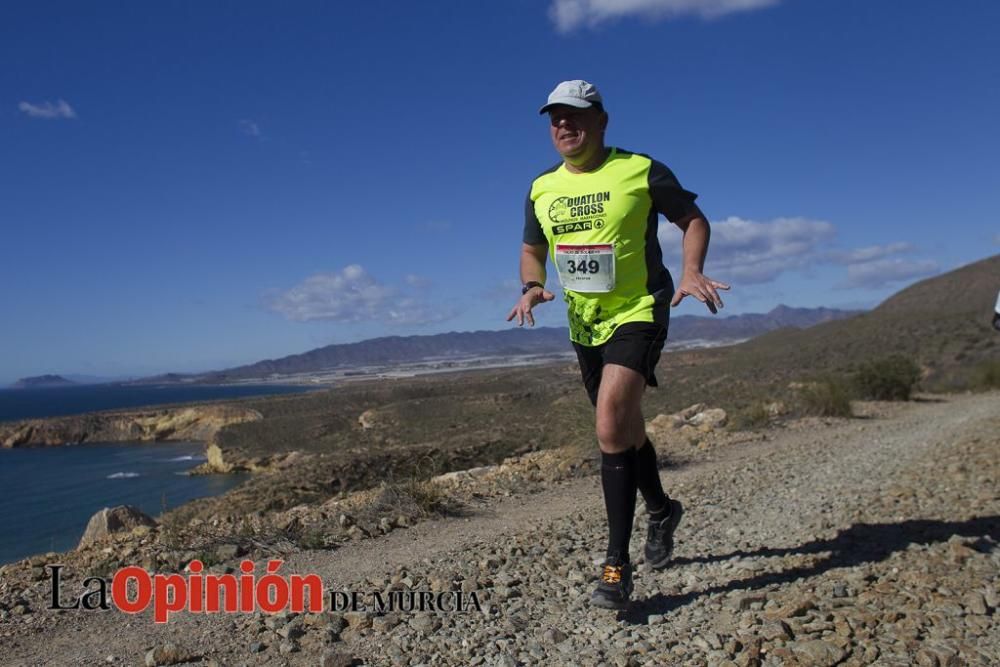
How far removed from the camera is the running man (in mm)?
3213

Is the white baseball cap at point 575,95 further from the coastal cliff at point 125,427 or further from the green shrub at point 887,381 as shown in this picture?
the coastal cliff at point 125,427

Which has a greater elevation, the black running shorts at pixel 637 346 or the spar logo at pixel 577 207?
the spar logo at pixel 577 207

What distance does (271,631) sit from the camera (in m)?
3.07

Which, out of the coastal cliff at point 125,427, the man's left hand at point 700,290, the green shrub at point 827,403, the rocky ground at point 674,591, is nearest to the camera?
the rocky ground at point 674,591

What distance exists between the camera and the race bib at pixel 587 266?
3279mm

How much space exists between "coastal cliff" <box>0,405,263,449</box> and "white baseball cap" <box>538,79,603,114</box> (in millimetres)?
51183

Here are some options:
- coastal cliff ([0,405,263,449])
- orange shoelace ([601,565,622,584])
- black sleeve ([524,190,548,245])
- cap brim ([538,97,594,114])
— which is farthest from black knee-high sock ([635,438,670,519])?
coastal cliff ([0,405,263,449])

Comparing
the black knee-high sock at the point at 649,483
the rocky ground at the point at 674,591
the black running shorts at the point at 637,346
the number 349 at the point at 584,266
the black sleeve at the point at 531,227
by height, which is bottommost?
the rocky ground at the point at 674,591

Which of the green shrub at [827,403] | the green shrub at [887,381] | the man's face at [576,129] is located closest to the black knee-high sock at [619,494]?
the man's face at [576,129]

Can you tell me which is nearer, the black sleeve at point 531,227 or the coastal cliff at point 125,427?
the black sleeve at point 531,227

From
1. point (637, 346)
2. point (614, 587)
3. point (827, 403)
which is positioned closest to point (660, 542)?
point (614, 587)

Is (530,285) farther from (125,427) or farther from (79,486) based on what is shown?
(125,427)

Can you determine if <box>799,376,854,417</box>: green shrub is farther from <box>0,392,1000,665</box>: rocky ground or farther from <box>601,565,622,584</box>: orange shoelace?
<box>601,565,622,584</box>: orange shoelace

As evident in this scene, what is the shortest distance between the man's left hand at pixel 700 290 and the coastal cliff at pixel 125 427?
169ft
